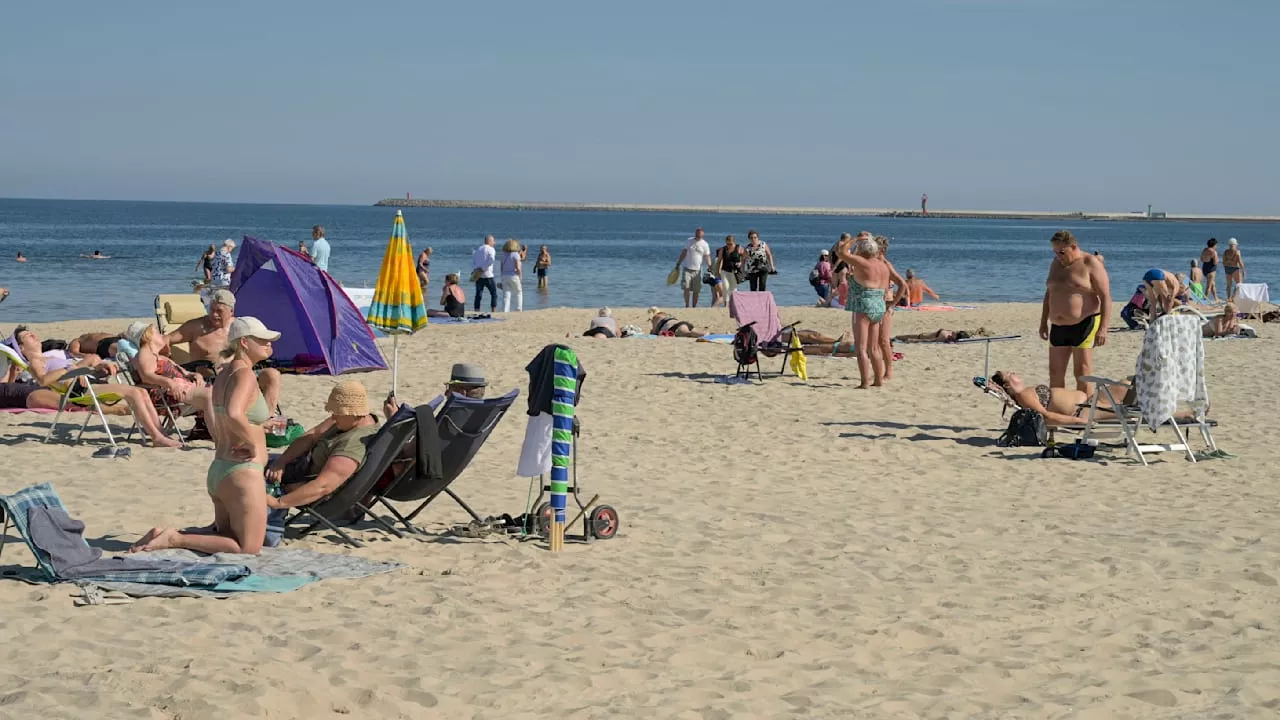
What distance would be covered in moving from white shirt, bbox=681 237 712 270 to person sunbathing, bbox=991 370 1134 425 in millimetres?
12223

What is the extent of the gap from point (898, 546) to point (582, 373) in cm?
176

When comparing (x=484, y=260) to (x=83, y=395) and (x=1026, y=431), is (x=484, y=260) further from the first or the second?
(x=1026, y=431)

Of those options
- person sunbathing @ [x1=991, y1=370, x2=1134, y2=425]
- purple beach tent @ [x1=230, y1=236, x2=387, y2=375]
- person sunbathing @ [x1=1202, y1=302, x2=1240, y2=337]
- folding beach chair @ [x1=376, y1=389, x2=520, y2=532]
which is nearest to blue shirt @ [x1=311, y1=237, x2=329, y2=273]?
purple beach tent @ [x1=230, y1=236, x2=387, y2=375]

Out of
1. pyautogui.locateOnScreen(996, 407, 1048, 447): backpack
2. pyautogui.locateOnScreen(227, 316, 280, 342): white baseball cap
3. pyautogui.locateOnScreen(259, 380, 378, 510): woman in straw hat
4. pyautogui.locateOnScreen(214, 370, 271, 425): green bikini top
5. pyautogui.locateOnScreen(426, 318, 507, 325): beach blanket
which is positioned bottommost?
pyautogui.locateOnScreen(426, 318, 507, 325): beach blanket

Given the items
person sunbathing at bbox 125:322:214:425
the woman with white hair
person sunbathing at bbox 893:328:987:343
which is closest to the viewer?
person sunbathing at bbox 125:322:214:425

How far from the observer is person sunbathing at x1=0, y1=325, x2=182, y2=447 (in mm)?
8766

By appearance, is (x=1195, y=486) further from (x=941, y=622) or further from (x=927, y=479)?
(x=941, y=622)

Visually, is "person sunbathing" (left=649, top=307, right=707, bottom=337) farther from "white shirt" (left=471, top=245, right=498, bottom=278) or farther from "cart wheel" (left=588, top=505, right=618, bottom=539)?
"cart wheel" (left=588, top=505, right=618, bottom=539)

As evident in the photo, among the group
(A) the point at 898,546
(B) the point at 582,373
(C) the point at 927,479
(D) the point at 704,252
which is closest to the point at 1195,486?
(C) the point at 927,479

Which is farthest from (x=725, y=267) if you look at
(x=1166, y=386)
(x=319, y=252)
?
(x=1166, y=386)

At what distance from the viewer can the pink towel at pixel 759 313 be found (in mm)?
13047

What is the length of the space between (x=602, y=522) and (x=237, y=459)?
1785 mm

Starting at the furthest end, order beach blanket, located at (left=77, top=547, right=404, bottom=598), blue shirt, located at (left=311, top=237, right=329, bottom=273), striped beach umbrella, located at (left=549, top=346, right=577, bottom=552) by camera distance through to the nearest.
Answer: blue shirt, located at (left=311, top=237, right=329, bottom=273), striped beach umbrella, located at (left=549, top=346, right=577, bottom=552), beach blanket, located at (left=77, top=547, right=404, bottom=598)

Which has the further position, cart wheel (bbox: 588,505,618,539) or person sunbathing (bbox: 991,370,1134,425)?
person sunbathing (bbox: 991,370,1134,425)
